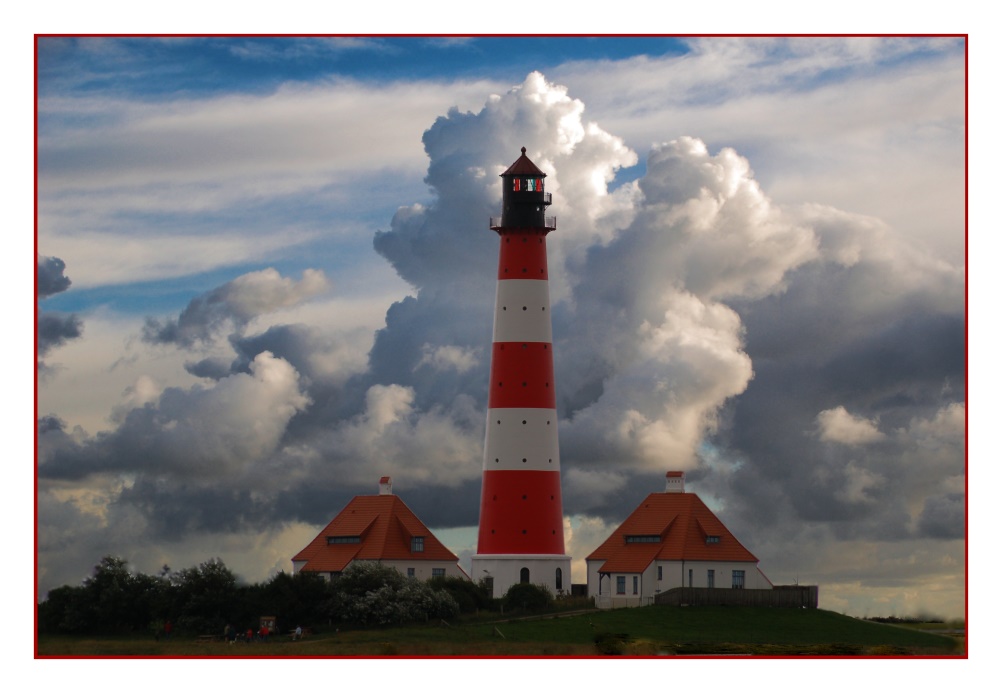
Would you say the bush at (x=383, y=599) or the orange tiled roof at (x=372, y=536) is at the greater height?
the orange tiled roof at (x=372, y=536)

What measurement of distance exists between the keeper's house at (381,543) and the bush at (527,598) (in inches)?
212

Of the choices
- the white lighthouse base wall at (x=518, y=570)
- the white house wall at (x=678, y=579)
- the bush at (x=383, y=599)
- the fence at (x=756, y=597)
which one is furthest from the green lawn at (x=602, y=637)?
the white lighthouse base wall at (x=518, y=570)

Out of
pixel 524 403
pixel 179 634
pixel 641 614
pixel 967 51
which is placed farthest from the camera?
pixel 524 403

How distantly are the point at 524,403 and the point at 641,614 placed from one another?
12565mm

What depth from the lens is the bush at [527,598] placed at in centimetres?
9550

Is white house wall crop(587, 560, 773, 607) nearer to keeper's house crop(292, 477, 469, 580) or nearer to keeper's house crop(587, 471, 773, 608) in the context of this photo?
keeper's house crop(587, 471, 773, 608)

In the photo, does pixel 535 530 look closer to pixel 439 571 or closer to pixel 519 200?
pixel 439 571

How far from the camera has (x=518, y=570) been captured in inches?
3890

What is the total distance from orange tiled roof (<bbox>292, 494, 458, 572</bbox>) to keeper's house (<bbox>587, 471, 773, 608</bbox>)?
8111mm

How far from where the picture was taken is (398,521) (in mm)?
103062

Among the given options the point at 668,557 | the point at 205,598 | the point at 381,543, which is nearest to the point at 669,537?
the point at 668,557

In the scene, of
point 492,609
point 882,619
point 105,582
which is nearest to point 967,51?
point 882,619

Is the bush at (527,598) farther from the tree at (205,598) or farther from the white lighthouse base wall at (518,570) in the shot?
the tree at (205,598)

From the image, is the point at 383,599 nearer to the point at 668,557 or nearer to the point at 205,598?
the point at 205,598
